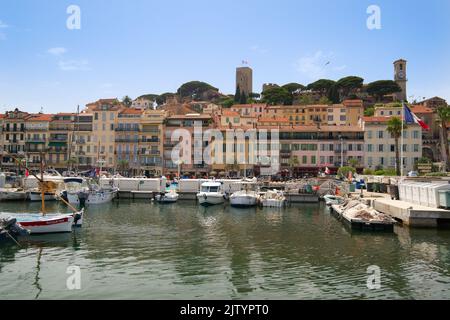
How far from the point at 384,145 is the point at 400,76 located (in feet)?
233

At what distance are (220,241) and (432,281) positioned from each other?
15222 millimetres

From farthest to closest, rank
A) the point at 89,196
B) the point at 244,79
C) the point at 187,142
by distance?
the point at 244,79, the point at 187,142, the point at 89,196

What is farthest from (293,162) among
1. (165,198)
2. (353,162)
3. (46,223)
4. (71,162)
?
(46,223)

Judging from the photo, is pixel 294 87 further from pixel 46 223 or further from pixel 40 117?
pixel 46 223

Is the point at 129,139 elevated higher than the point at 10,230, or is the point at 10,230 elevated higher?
the point at 129,139

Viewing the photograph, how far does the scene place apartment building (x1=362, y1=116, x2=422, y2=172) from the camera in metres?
89.9

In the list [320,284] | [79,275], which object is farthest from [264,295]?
[79,275]

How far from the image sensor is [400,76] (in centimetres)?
15075

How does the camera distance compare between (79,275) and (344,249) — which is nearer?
(79,275)

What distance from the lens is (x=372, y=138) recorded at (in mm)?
91438

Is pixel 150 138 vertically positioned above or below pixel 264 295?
above

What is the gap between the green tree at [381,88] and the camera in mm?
→ 148000

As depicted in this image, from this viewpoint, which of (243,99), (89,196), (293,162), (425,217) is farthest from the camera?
(243,99)

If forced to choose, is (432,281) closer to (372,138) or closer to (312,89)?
(372,138)
